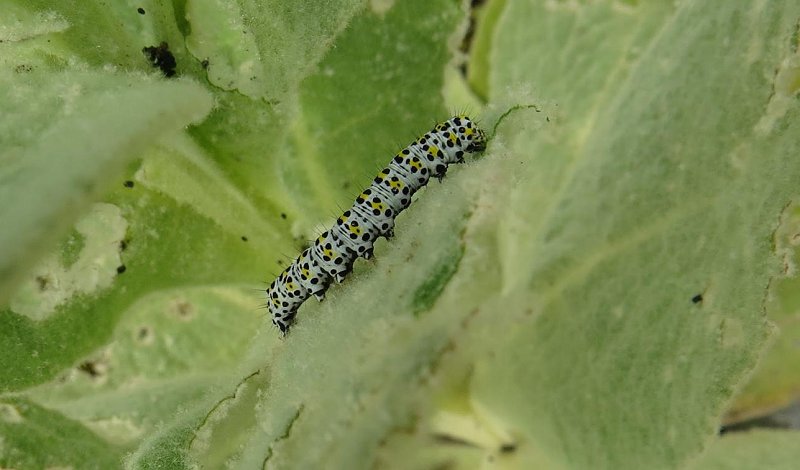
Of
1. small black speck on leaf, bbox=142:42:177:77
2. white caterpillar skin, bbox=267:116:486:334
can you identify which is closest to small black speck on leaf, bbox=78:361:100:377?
white caterpillar skin, bbox=267:116:486:334

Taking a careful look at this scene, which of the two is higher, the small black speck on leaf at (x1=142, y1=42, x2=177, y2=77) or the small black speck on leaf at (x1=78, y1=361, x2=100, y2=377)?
the small black speck on leaf at (x1=142, y1=42, x2=177, y2=77)

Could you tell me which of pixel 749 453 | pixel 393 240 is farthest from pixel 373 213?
pixel 749 453

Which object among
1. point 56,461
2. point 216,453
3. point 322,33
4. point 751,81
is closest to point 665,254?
point 751,81

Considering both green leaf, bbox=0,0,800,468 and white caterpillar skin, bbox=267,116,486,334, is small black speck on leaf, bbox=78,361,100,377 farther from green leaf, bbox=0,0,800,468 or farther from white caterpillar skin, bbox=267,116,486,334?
white caterpillar skin, bbox=267,116,486,334

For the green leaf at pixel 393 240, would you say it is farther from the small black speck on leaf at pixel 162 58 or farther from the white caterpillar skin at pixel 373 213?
A: the white caterpillar skin at pixel 373 213

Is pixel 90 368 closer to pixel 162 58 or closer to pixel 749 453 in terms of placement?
pixel 162 58

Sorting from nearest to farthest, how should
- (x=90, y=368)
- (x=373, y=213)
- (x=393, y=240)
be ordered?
(x=393, y=240) < (x=90, y=368) < (x=373, y=213)

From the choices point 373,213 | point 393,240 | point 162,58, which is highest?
point 373,213

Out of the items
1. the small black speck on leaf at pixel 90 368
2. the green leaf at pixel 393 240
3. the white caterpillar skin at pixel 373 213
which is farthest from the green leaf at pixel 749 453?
the small black speck on leaf at pixel 90 368
